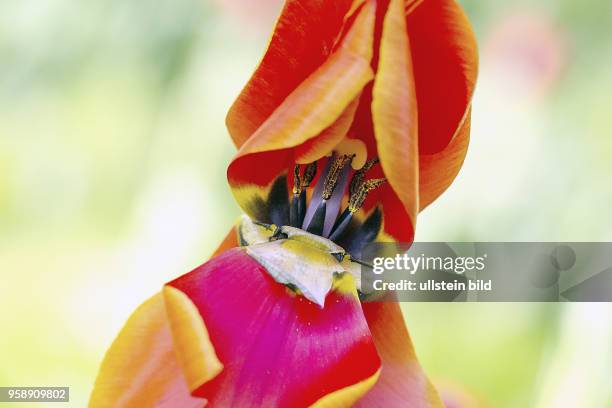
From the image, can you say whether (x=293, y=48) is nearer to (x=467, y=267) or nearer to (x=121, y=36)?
(x=467, y=267)

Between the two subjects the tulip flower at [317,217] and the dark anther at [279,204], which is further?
the dark anther at [279,204]

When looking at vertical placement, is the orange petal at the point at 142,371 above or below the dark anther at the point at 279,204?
below

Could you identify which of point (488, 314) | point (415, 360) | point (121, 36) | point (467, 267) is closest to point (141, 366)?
point (415, 360)

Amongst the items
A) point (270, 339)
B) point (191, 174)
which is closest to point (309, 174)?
point (270, 339)

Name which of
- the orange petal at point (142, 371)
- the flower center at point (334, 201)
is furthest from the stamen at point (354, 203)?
the orange petal at point (142, 371)

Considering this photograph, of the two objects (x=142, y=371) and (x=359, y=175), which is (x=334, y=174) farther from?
(x=142, y=371)

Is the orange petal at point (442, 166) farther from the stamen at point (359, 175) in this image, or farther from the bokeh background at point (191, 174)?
the bokeh background at point (191, 174)
